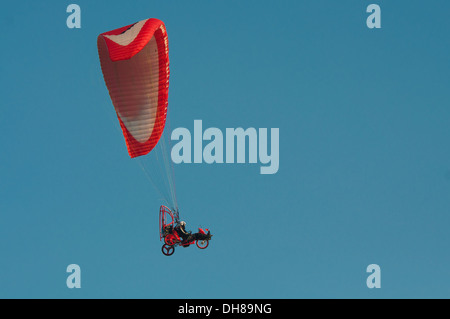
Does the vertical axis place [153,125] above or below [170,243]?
above

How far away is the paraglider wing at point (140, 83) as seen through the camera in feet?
214

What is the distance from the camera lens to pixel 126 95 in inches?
2608

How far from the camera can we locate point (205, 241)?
65438 mm

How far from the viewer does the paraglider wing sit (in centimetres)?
6519

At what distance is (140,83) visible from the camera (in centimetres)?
6600
